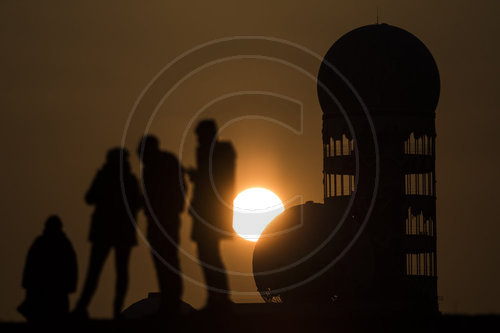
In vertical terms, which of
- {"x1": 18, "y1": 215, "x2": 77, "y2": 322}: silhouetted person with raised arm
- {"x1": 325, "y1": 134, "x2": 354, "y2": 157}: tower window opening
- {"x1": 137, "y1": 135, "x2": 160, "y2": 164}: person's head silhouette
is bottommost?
{"x1": 18, "y1": 215, "x2": 77, "y2": 322}: silhouetted person with raised arm

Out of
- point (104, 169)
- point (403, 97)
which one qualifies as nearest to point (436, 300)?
point (403, 97)

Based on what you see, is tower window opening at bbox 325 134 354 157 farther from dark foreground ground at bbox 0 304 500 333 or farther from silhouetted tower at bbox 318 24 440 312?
dark foreground ground at bbox 0 304 500 333

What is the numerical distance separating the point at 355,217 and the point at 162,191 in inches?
2360

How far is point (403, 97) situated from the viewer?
295ft

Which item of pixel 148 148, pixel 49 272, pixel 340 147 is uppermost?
pixel 340 147

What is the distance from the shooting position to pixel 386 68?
292ft

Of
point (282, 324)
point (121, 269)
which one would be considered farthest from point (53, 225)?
point (282, 324)

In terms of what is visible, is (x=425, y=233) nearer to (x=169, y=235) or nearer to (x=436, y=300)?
(x=436, y=300)

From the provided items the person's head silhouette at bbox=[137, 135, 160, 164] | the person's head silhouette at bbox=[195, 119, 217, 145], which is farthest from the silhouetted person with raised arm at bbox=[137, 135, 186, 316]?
the person's head silhouette at bbox=[195, 119, 217, 145]

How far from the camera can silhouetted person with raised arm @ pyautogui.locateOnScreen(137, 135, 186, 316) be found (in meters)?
27.9

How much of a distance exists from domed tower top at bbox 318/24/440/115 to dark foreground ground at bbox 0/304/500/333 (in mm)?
62100

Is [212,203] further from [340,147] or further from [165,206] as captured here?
[340,147]

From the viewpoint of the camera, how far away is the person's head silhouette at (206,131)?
27125mm

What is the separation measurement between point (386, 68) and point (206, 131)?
6251cm
